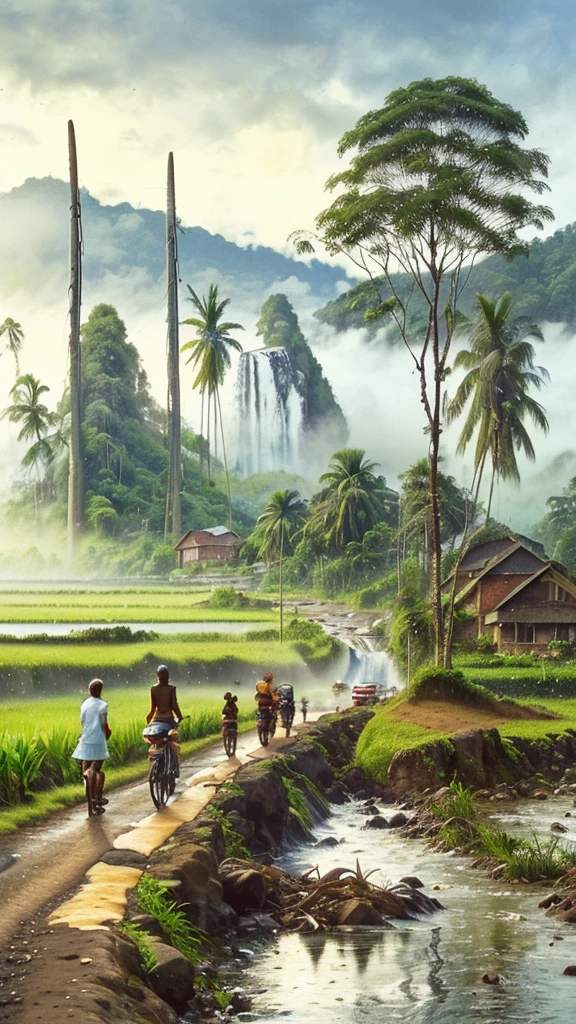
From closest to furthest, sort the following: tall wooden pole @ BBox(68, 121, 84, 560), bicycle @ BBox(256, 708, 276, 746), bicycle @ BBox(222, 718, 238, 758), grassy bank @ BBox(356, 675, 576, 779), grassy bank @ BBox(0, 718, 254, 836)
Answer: grassy bank @ BBox(0, 718, 254, 836)
bicycle @ BBox(222, 718, 238, 758)
bicycle @ BBox(256, 708, 276, 746)
grassy bank @ BBox(356, 675, 576, 779)
tall wooden pole @ BBox(68, 121, 84, 560)

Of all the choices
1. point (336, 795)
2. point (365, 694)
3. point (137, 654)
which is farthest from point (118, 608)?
point (336, 795)

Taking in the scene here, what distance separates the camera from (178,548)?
35.1 m

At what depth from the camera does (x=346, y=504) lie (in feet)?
129

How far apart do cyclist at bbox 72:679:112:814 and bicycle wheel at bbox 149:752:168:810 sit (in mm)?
467

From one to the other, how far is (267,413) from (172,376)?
42.9ft

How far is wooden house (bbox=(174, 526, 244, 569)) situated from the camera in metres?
35.1

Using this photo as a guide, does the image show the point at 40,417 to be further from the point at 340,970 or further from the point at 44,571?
the point at 340,970

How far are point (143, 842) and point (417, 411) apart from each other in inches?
1831

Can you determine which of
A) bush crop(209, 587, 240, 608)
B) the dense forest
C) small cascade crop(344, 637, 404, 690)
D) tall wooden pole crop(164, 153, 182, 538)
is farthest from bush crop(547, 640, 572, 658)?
the dense forest

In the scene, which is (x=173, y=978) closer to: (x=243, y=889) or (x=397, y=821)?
(x=243, y=889)

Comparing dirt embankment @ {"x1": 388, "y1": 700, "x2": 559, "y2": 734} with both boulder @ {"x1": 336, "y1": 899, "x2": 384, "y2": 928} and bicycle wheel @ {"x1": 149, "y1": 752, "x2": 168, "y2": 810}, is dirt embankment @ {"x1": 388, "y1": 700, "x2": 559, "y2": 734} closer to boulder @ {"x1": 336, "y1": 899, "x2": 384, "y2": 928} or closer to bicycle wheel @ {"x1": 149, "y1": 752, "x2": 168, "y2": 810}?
bicycle wheel @ {"x1": 149, "y1": 752, "x2": 168, "y2": 810}

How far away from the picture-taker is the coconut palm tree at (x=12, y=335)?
118 feet

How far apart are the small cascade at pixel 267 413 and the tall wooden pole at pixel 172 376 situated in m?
9.06

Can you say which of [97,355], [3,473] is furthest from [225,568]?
[97,355]
